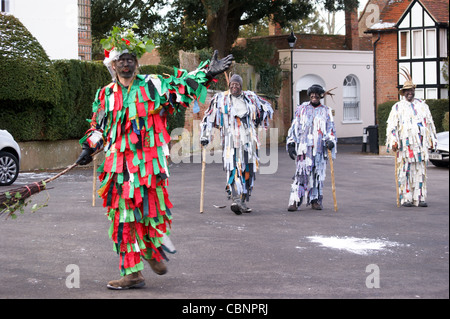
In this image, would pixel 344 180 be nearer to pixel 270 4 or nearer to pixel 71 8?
pixel 71 8

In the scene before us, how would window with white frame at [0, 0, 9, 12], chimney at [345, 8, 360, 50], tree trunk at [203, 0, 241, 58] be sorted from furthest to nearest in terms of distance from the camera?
chimney at [345, 8, 360, 50] → tree trunk at [203, 0, 241, 58] → window with white frame at [0, 0, 9, 12]

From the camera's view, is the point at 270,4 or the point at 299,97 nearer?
the point at 270,4

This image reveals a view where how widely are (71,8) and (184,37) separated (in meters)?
7.73

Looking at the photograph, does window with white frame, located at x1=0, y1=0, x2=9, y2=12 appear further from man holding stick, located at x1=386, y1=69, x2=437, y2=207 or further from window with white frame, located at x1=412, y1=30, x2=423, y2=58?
window with white frame, located at x1=412, y1=30, x2=423, y2=58

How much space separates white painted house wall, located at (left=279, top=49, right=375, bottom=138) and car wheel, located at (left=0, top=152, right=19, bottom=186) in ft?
89.5

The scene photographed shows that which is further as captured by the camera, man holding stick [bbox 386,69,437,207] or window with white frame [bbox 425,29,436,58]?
window with white frame [bbox 425,29,436,58]

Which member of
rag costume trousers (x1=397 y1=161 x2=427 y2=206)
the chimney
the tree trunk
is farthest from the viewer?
the chimney

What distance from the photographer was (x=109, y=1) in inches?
1283

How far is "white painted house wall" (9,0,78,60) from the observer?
25.1 m

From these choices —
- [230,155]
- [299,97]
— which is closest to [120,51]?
[230,155]

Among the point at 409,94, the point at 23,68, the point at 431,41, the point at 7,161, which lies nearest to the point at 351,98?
the point at 431,41

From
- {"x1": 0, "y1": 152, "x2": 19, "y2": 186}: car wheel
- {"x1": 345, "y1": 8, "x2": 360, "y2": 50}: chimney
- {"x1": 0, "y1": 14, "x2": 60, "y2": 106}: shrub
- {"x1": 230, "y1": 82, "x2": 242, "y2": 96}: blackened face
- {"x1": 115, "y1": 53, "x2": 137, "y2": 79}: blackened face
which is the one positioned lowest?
{"x1": 0, "y1": 152, "x2": 19, "y2": 186}: car wheel

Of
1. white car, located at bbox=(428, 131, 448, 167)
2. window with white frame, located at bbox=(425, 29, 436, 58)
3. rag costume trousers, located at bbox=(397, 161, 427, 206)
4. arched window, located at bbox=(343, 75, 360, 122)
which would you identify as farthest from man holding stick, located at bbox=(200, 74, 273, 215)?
arched window, located at bbox=(343, 75, 360, 122)

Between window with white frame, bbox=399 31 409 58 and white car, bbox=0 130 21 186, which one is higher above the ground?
window with white frame, bbox=399 31 409 58
